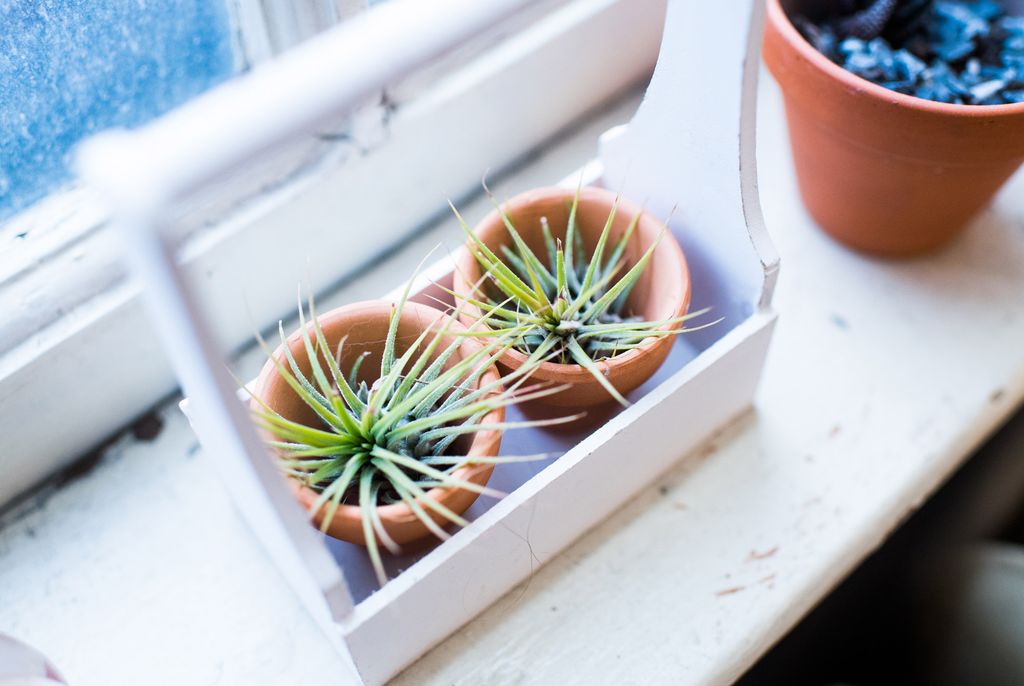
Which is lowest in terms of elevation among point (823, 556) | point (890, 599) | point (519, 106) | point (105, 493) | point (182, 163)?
point (890, 599)

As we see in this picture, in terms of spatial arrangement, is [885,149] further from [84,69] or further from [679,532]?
[84,69]

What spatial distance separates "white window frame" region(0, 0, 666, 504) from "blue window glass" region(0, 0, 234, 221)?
0.04 metres

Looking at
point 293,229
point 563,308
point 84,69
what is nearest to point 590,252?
point 563,308

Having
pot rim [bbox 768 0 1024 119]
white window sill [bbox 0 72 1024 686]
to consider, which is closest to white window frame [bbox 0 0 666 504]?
white window sill [bbox 0 72 1024 686]

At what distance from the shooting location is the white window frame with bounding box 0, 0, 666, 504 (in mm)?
530

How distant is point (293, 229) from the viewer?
0.59m

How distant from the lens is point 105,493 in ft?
1.92

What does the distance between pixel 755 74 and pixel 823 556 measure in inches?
11.8

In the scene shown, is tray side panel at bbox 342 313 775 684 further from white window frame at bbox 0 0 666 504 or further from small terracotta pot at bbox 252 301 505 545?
white window frame at bbox 0 0 666 504

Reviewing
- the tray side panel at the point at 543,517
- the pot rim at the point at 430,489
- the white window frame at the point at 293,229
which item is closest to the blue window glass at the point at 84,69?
the white window frame at the point at 293,229

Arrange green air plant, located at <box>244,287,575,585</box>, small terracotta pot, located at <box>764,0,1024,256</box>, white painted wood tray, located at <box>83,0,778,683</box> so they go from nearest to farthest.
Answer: white painted wood tray, located at <box>83,0,778,683</box>, green air plant, located at <box>244,287,575,585</box>, small terracotta pot, located at <box>764,0,1024,256</box>

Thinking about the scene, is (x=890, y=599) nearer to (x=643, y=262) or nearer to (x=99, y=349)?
(x=643, y=262)

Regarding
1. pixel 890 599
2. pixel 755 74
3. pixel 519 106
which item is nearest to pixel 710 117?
pixel 755 74

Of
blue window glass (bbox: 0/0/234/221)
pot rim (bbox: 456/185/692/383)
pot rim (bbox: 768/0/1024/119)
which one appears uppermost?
blue window glass (bbox: 0/0/234/221)
